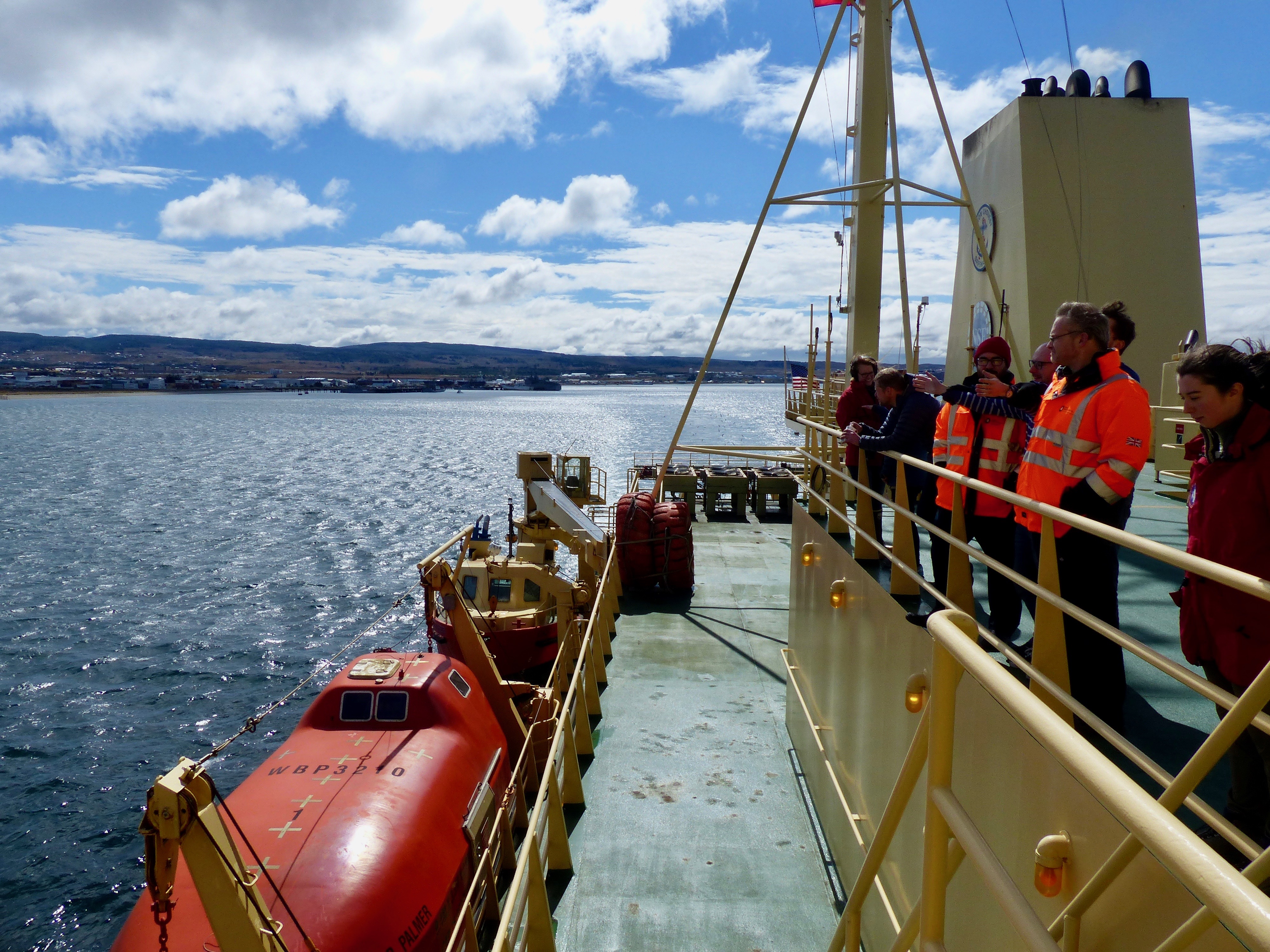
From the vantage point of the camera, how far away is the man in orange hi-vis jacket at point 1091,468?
10.9 ft

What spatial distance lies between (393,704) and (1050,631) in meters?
7.72

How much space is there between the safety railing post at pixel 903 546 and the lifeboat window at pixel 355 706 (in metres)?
6.45

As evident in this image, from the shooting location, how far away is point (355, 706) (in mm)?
8938

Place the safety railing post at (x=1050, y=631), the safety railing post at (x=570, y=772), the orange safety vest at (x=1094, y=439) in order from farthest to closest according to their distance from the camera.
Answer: the safety railing post at (x=570, y=772), the orange safety vest at (x=1094, y=439), the safety railing post at (x=1050, y=631)

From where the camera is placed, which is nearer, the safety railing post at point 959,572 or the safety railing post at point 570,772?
the safety railing post at point 959,572

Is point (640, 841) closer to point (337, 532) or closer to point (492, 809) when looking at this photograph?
point (492, 809)

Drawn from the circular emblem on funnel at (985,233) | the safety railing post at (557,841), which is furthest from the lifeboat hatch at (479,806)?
the circular emblem on funnel at (985,233)

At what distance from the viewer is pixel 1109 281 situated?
13992mm

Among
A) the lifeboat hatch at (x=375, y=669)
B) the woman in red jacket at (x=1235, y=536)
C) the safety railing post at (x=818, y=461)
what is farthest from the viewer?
the lifeboat hatch at (x=375, y=669)

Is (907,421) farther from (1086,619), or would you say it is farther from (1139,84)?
(1139,84)

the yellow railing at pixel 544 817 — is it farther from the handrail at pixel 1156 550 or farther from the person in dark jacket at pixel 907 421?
the person in dark jacket at pixel 907 421

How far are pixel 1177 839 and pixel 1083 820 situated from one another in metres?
1.07

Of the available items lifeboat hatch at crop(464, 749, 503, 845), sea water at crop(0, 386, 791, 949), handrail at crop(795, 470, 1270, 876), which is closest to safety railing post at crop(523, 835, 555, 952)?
handrail at crop(795, 470, 1270, 876)

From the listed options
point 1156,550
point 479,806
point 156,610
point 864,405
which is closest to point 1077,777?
point 1156,550
